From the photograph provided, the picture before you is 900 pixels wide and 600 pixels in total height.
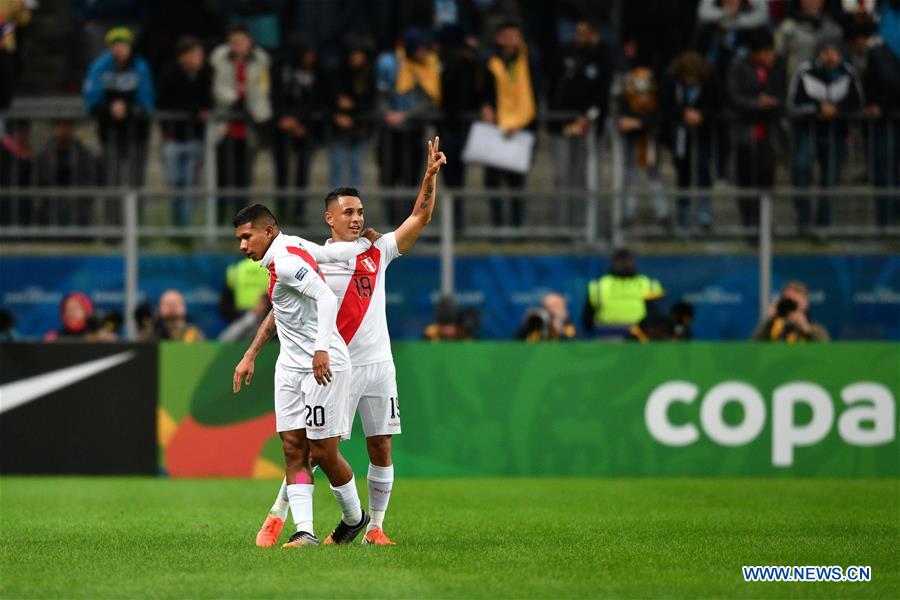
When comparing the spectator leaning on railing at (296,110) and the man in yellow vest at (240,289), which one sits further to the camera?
the spectator leaning on railing at (296,110)

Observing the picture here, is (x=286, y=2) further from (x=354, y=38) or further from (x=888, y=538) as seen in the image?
(x=888, y=538)

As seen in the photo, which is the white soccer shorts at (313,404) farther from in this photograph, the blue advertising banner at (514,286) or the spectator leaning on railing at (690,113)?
the spectator leaning on railing at (690,113)

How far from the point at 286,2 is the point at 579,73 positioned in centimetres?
448

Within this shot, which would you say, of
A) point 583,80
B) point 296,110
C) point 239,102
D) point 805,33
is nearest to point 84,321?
point 239,102

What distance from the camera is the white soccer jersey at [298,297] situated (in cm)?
1032

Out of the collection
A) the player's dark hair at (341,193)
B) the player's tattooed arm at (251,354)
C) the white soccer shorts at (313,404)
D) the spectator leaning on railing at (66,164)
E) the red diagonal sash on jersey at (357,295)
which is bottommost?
the white soccer shorts at (313,404)

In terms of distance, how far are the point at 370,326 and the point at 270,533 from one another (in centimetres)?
148

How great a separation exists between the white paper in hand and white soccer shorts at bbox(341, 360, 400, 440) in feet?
32.2

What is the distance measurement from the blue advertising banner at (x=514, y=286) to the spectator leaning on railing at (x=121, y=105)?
65.0 inches

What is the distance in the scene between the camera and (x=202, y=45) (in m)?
22.2

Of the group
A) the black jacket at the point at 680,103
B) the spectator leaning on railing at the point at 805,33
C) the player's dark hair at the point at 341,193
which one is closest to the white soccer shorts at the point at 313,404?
the player's dark hair at the point at 341,193

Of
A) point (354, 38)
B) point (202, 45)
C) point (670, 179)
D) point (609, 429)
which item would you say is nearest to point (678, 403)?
point (609, 429)

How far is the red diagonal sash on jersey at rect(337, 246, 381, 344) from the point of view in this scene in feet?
35.4

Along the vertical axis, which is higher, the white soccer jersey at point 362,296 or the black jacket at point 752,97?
the black jacket at point 752,97
